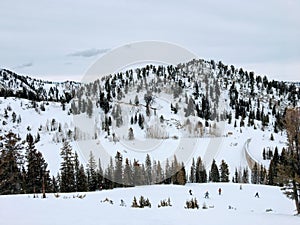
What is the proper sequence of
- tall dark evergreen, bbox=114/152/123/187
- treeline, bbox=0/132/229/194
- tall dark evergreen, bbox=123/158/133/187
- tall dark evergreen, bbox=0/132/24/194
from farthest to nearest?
1. tall dark evergreen, bbox=123/158/133/187
2. tall dark evergreen, bbox=114/152/123/187
3. treeline, bbox=0/132/229/194
4. tall dark evergreen, bbox=0/132/24/194

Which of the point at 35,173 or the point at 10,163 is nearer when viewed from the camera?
the point at 10,163

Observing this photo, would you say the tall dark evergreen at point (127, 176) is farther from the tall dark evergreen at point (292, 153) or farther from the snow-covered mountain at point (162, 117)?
the tall dark evergreen at point (292, 153)

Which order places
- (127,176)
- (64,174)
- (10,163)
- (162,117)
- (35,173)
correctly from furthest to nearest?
(162,117), (127,176), (64,174), (35,173), (10,163)

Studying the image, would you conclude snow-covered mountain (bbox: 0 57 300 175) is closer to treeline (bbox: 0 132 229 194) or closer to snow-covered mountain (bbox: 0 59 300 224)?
snow-covered mountain (bbox: 0 59 300 224)

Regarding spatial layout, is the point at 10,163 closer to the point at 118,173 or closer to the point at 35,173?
the point at 35,173

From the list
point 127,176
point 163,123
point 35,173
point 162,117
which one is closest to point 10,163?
point 35,173

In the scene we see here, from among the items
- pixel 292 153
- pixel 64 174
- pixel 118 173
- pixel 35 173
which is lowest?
pixel 118 173

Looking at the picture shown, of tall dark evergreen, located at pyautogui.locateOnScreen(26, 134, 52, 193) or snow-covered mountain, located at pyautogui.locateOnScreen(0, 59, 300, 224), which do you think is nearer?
tall dark evergreen, located at pyautogui.locateOnScreen(26, 134, 52, 193)

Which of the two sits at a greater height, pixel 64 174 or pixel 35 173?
pixel 35 173

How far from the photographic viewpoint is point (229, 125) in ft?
445

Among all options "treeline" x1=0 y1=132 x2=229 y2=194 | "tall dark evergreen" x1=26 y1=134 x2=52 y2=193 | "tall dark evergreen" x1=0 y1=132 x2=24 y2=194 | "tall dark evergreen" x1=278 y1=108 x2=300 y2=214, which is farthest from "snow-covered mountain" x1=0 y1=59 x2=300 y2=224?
"tall dark evergreen" x1=278 y1=108 x2=300 y2=214

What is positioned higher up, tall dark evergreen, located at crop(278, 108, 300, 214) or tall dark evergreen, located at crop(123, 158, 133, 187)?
tall dark evergreen, located at crop(278, 108, 300, 214)

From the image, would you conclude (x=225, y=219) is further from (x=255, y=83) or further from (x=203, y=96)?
(x=255, y=83)

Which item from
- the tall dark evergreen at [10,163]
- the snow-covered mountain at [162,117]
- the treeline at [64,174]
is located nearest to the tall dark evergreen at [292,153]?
the treeline at [64,174]
